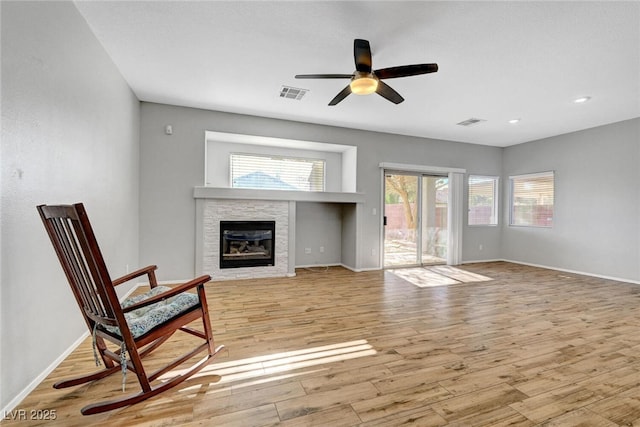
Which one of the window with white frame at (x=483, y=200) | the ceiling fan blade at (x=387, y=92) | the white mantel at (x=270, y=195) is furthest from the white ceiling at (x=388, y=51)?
the window with white frame at (x=483, y=200)

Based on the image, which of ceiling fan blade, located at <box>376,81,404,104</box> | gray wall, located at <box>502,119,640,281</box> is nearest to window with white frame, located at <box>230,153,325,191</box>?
ceiling fan blade, located at <box>376,81,404,104</box>

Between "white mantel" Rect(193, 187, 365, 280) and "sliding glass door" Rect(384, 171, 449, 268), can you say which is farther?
"sliding glass door" Rect(384, 171, 449, 268)

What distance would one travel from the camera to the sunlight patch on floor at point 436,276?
4637 mm

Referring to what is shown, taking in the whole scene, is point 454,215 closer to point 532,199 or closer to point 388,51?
point 532,199

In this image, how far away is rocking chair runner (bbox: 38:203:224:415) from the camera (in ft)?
4.74

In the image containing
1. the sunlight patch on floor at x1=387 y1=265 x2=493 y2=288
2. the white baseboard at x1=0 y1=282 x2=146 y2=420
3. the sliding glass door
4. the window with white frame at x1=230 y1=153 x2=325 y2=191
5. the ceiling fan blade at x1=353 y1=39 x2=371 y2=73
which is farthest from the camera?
the sliding glass door

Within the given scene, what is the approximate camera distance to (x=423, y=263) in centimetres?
607

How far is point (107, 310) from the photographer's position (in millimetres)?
1584

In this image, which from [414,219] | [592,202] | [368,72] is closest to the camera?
[368,72]

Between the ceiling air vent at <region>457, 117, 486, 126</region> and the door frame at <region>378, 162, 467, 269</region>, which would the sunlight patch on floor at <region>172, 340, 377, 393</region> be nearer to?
the ceiling air vent at <region>457, 117, 486, 126</region>

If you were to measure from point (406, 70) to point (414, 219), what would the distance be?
4.02m

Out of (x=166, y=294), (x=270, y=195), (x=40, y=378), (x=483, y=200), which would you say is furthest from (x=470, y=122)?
(x=40, y=378)

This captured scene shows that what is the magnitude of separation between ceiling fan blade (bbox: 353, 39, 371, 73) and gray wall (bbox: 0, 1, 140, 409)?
84.8 inches

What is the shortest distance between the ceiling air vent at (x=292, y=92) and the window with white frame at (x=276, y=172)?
170 cm
